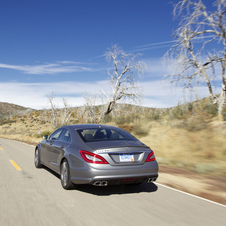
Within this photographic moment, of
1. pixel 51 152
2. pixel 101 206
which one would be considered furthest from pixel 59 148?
pixel 101 206

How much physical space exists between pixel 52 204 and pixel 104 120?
2010 centimetres

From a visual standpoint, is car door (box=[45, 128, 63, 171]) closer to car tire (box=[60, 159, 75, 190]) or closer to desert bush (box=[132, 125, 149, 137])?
car tire (box=[60, 159, 75, 190])

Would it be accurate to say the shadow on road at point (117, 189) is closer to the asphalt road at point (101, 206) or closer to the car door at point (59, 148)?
the asphalt road at point (101, 206)

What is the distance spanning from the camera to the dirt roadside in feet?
18.7

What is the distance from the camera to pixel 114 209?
178 inches

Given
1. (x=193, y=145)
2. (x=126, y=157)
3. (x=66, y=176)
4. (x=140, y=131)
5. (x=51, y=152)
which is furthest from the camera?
(x=140, y=131)

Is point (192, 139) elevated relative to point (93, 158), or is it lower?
elevated

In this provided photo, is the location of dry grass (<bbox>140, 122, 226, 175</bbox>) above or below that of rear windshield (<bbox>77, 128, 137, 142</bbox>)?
below

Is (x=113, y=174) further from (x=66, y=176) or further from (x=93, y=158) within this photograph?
(x=66, y=176)

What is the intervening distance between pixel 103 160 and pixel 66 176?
1237 millimetres

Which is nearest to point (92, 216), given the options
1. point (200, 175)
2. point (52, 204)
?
point (52, 204)

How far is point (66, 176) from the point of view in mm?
5836

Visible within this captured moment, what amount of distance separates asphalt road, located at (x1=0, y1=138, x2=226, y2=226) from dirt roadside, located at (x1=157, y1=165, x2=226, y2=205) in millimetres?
435

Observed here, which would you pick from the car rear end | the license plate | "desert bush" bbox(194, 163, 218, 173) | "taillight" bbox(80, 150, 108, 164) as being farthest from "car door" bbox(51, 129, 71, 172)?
"desert bush" bbox(194, 163, 218, 173)
